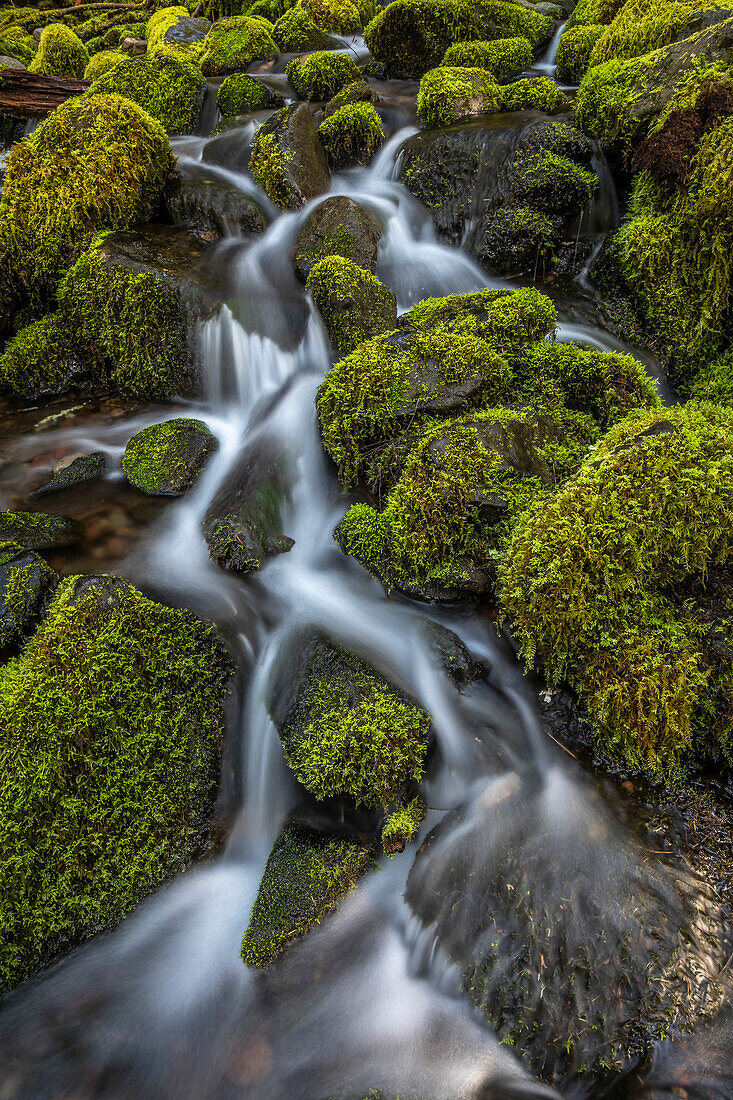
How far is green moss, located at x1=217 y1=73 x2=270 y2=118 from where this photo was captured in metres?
8.62

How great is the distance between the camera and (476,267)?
257 inches

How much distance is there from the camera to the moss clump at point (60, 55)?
41.0 ft

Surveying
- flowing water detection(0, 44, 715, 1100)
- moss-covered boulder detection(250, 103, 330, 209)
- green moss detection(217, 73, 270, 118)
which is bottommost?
flowing water detection(0, 44, 715, 1100)

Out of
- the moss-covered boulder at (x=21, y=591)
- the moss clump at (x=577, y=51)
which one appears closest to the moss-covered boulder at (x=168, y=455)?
the moss-covered boulder at (x=21, y=591)

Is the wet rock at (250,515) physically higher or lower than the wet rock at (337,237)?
lower

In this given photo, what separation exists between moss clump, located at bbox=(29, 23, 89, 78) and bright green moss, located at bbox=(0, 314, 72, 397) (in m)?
10.4

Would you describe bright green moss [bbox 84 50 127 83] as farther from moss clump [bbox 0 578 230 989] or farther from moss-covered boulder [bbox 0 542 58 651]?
moss clump [bbox 0 578 230 989]

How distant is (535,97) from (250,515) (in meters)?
6.51

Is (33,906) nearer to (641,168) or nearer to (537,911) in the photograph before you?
(537,911)

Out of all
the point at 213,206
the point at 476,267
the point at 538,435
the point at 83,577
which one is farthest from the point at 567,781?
the point at 213,206

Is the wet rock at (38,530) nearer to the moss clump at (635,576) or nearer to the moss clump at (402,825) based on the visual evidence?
the moss clump at (402,825)

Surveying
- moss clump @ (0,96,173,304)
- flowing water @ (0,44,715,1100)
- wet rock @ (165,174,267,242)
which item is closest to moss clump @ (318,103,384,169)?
wet rock @ (165,174,267,242)

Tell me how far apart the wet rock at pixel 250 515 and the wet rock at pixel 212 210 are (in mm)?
3057

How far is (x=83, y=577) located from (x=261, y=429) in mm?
2284
